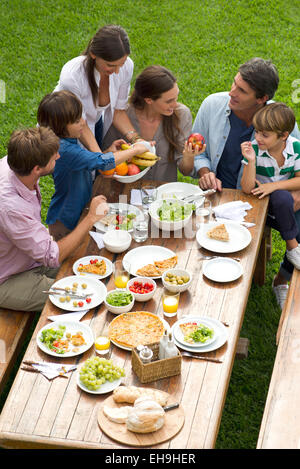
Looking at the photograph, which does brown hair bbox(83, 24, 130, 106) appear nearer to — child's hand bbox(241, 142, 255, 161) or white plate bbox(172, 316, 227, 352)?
child's hand bbox(241, 142, 255, 161)

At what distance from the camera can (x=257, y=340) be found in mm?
5387

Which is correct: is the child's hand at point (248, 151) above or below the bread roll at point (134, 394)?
above

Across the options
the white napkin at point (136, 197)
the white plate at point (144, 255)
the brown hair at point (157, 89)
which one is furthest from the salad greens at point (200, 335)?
the brown hair at point (157, 89)

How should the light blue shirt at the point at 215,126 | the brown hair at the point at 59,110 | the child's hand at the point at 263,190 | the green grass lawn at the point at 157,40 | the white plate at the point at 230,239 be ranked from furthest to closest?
1. the green grass lawn at the point at 157,40
2. the light blue shirt at the point at 215,126
3. the child's hand at the point at 263,190
4. the brown hair at the point at 59,110
5. the white plate at the point at 230,239

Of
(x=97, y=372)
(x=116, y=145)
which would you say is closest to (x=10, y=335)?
(x=97, y=372)

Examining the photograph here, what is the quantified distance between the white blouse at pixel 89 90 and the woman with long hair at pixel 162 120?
0.38 ft

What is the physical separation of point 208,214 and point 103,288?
118cm

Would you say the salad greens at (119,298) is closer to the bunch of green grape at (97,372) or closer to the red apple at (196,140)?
the bunch of green grape at (97,372)

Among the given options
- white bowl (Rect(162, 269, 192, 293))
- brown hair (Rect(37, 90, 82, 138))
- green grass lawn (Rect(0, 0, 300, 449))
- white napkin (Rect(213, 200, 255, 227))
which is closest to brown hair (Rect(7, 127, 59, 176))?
brown hair (Rect(37, 90, 82, 138))

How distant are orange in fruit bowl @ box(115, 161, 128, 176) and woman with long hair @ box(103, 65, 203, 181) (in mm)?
592

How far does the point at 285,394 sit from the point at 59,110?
255cm

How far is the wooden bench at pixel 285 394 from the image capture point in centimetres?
363

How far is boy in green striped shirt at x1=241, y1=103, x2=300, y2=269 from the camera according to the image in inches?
197
